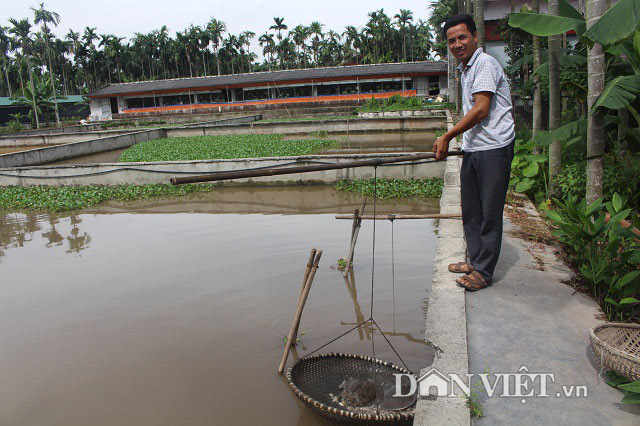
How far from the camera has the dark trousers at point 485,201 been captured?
3238mm

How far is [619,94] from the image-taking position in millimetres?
4266

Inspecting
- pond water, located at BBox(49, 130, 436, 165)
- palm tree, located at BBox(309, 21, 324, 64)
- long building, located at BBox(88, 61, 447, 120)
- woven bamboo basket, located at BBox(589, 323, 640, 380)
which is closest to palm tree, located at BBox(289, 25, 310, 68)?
palm tree, located at BBox(309, 21, 324, 64)

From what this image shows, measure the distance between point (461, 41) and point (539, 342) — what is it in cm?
196

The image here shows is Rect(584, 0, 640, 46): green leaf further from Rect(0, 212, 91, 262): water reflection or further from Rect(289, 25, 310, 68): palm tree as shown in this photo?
Rect(289, 25, 310, 68): palm tree

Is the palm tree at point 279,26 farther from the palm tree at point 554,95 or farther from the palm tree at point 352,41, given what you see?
the palm tree at point 554,95

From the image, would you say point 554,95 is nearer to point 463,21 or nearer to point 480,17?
point 463,21

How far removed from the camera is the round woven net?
273cm

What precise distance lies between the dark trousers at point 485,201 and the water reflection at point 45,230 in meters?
5.96

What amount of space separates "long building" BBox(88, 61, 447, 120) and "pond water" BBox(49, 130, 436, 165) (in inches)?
586

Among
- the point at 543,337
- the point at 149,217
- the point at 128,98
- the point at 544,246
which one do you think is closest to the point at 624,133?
the point at 544,246

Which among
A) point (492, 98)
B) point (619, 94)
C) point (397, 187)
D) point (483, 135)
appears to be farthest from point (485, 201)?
point (397, 187)

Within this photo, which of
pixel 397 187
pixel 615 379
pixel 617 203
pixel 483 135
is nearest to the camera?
pixel 615 379

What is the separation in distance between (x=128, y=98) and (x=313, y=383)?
4396cm

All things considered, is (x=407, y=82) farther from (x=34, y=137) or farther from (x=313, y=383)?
(x=313, y=383)
